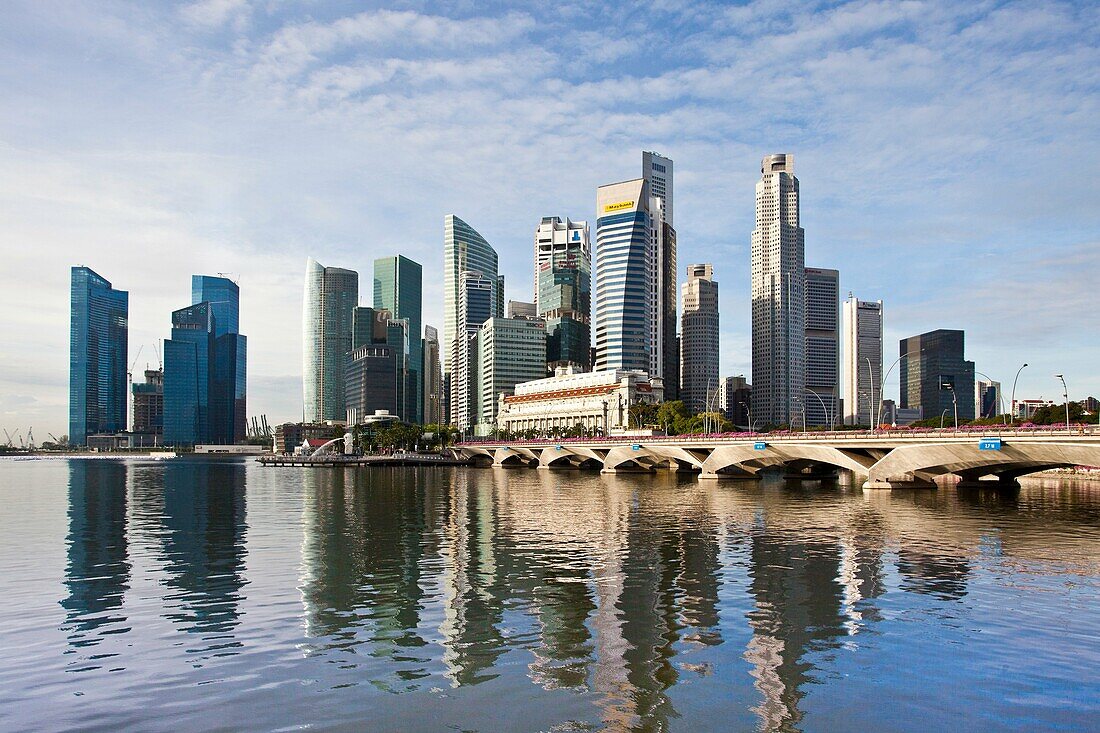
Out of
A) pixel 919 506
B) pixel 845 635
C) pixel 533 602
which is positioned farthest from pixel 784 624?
pixel 919 506

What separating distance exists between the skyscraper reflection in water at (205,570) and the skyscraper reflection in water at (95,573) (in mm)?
2073

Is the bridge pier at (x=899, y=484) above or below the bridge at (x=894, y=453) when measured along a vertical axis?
below

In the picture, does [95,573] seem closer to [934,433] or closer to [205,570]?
[205,570]

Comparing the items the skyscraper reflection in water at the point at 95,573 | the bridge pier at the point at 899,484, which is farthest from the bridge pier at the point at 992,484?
the skyscraper reflection in water at the point at 95,573

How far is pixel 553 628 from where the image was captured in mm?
28562

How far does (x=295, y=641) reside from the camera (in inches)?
1056

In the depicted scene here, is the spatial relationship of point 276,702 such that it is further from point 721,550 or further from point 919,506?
point 919,506

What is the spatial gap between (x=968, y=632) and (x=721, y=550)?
2120cm

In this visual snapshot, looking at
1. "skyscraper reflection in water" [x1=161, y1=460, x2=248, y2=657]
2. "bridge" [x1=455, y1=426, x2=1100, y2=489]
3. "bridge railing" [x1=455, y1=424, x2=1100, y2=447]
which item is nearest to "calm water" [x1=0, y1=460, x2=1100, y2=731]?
"skyscraper reflection in water" [x1=161, y1=460, x2=248, y2=657]

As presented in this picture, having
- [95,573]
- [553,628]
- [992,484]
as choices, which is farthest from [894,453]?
[95,573]

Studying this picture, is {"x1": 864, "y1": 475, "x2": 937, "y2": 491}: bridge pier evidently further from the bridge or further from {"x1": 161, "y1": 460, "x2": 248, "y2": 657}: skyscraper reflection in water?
{"x1": 161, "y1": 460, "x2": 248, "y2": 657}: skyscraper reflection in water

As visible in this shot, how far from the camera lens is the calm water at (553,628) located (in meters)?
20.3

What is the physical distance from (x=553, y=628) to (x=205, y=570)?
Result: 22.3 m

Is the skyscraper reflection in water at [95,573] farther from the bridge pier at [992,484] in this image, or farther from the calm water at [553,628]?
the bridge pier at [992,484]
